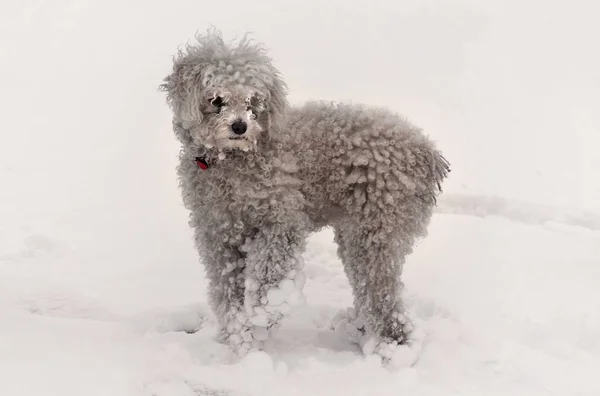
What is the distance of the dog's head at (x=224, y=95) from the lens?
10.5ft

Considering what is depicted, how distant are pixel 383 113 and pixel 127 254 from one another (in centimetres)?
288

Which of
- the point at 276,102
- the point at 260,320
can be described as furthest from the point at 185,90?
the point at 260,320

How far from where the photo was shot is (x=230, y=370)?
11.3 feet

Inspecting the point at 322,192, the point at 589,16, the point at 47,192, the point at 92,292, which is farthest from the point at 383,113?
the point at 589,16

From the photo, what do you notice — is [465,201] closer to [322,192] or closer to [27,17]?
[322,192]

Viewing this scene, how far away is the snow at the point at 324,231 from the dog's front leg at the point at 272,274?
4 centimetres

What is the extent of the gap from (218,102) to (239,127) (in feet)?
0.69

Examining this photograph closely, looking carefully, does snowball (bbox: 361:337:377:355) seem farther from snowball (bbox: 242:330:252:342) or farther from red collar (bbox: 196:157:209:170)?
red collar (bbox: 196:157:209:170)

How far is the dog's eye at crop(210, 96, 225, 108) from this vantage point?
10.6 feet

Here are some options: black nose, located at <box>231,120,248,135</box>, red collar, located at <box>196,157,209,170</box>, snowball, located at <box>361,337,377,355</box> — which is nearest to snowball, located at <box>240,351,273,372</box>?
snowball, located at <box>361,337,377,355</box>

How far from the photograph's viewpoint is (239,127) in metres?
3.17

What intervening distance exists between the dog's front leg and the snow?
1.5 inches

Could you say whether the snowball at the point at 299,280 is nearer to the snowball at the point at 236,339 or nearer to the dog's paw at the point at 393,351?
the snowball at the point at 236,339

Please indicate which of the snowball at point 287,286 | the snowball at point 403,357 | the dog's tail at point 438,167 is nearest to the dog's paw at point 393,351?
the snowball at point 403,357
